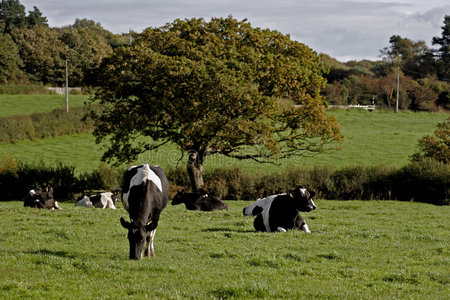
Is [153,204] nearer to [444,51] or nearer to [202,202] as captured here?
[202,202]

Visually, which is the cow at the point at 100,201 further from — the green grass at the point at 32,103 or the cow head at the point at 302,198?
the green grass at the point at 32,103

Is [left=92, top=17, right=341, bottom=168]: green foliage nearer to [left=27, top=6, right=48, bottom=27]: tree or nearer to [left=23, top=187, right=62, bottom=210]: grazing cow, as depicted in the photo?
[left=23, top=187, right=62, bottom=210]: grazing cow

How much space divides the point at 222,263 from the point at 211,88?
59.5 feet

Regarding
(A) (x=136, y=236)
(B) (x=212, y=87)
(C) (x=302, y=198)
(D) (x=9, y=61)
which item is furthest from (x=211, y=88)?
(D) (x=9, y=61)

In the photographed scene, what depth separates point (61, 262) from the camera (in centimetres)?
1110

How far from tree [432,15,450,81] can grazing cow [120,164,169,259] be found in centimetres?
10563

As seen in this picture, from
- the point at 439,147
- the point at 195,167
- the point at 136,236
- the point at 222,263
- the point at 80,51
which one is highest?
the point at 80,51

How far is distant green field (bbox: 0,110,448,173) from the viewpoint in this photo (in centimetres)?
4966

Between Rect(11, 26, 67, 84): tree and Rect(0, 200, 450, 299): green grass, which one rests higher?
Rect(11, 26, 67, 84): tree

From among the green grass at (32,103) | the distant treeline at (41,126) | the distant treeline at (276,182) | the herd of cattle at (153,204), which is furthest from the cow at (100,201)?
the green grass at (32,103)

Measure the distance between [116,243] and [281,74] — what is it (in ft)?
60.9

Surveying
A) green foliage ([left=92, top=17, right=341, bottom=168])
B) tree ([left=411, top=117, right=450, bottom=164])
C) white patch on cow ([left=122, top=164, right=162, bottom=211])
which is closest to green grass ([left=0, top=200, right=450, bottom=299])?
white patch on cow ([left=122, top=164, right=162, bottom=211])

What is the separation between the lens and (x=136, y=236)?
11492 mm

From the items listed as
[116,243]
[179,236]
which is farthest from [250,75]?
[116,243]
